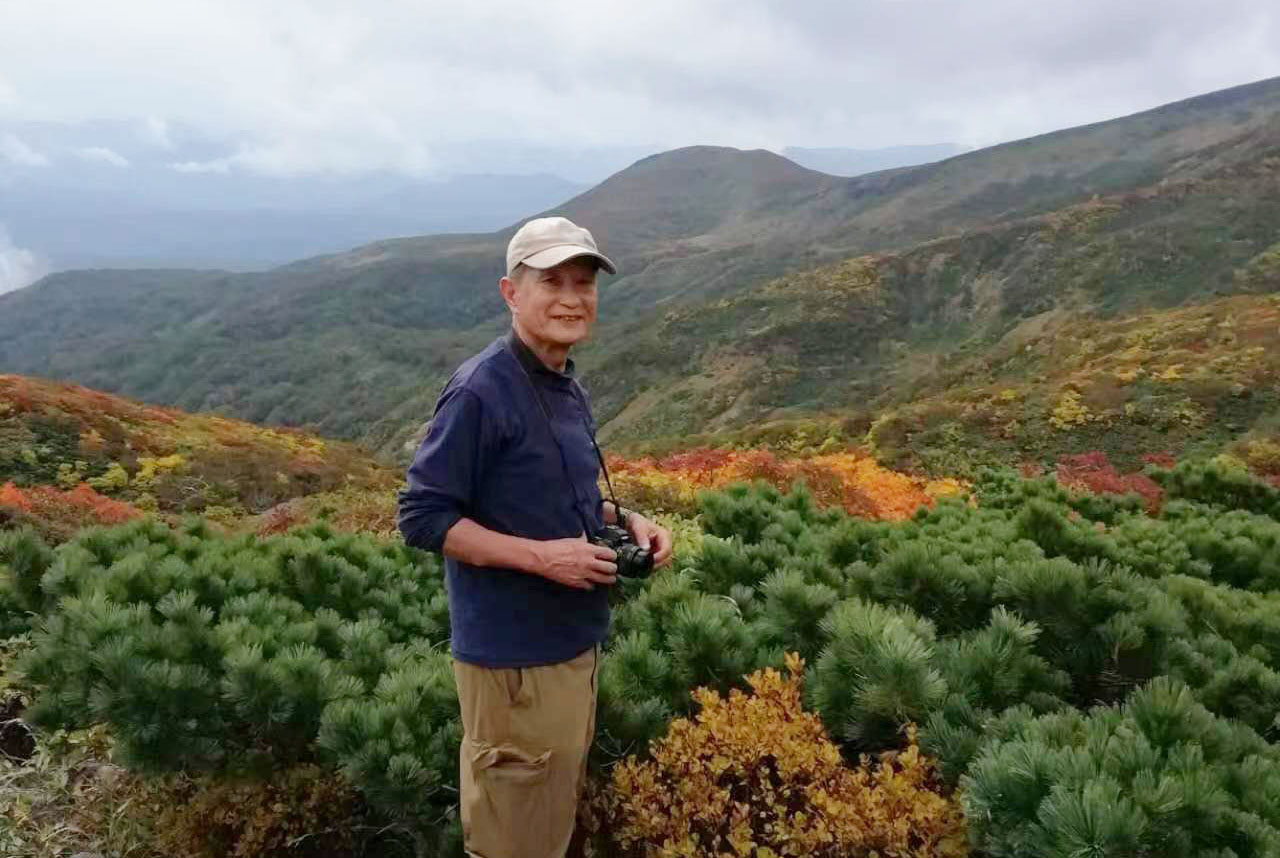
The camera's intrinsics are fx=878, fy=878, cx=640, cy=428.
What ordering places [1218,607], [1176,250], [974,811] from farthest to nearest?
[1176,250], [1218,607], [974,811]

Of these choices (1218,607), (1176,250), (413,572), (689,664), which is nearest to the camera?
(689,664)

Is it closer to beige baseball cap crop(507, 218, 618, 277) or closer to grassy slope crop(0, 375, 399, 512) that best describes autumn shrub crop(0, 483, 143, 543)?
grassy slope crop(0, 375, 399, 512)

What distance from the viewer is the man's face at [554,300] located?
273 centimetres

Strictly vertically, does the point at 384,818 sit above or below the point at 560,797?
below

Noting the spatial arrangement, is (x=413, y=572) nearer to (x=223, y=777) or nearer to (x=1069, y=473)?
(x=223, y=777)

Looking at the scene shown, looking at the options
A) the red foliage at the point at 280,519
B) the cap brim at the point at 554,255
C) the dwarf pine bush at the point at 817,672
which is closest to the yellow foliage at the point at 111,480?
the red foliage at the point at 280,519

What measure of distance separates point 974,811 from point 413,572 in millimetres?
3406

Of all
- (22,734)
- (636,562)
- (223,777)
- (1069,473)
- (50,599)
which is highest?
(636,562)

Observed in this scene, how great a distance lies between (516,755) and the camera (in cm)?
271

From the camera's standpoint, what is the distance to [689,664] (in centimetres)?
320

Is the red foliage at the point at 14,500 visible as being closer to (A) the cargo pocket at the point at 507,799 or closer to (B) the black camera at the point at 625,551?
(A) the cargo pocket at the point at 507,799

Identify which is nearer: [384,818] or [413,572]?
[384,818]

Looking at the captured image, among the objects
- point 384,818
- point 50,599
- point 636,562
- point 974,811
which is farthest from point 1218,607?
point 50,599

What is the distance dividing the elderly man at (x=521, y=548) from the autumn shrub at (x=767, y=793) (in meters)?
0.26
